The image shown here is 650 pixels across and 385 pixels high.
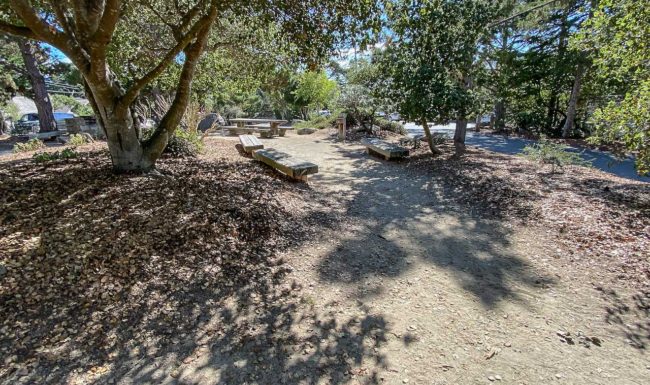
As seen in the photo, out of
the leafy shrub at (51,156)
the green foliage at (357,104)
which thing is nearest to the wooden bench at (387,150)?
the green foliage at (357,104)

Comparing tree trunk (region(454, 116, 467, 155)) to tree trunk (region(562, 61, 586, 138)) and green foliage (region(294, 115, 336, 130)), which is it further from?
tree trunk (region(562, 61, 586, 138))

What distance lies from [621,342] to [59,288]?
410 cm

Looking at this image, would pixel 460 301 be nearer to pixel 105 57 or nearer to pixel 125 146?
pixel 125 146

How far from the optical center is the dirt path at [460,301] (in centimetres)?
208

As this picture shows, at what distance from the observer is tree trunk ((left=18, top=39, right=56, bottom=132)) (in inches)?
472

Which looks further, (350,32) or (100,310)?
(350,32)

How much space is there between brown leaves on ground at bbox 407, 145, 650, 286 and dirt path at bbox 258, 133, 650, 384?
0.30m

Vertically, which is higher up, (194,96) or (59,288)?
(194,96)

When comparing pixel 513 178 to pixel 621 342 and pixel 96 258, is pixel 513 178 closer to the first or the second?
pixel 621 342

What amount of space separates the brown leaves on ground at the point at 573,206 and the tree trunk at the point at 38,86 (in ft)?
47.5

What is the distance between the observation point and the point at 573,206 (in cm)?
433

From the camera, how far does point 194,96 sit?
892cm

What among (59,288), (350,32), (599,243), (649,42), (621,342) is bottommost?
(621,342)

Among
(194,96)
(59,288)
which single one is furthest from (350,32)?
(194,96)
